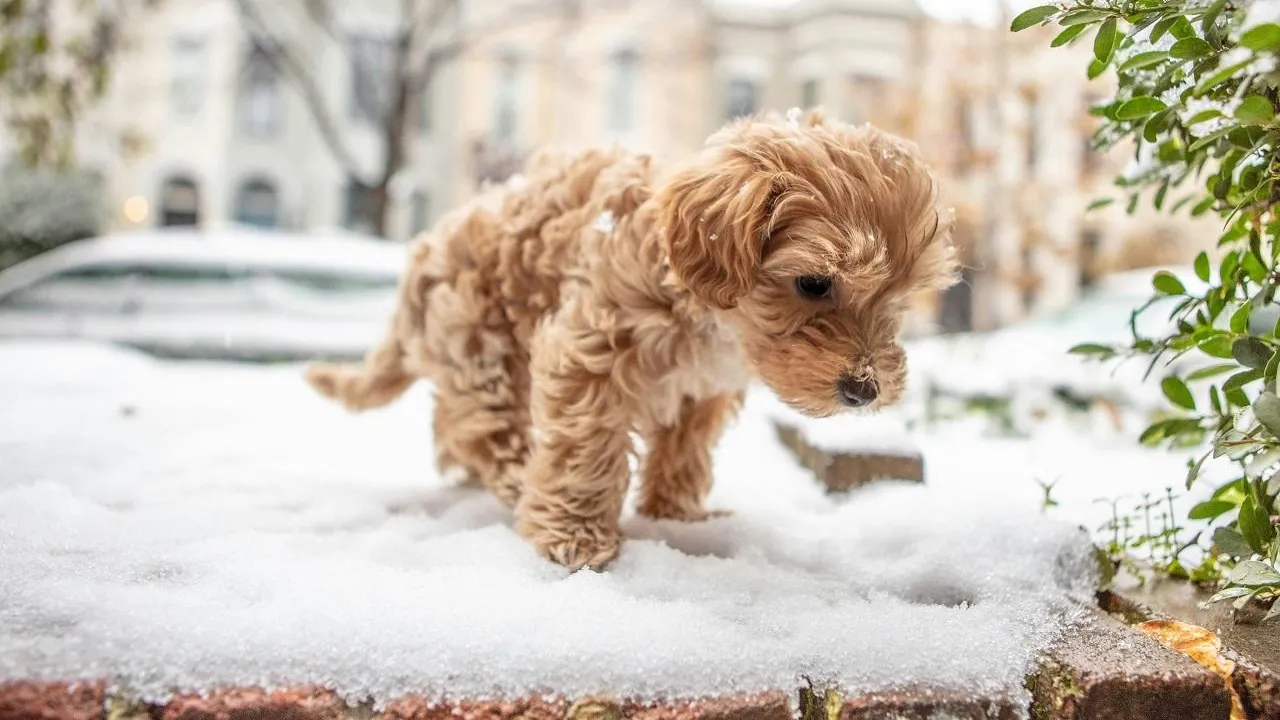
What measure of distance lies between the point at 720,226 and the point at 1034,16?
2.63 feet

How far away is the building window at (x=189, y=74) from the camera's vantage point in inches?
831

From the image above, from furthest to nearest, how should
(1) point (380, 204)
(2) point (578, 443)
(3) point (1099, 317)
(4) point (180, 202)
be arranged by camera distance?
1. (4) point (180, 202)
2. (1) point (380, 204)
3. (3) point (1099, 317)
4. (2) point (578, 443)

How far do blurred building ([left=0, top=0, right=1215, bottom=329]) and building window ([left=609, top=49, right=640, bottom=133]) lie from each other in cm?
4

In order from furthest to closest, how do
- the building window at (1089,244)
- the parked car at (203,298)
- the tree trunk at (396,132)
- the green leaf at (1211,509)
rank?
the building window at (1089,244), the tree trunk at (396,132), the parked car at (203,298), the green leaf at (1211,509)

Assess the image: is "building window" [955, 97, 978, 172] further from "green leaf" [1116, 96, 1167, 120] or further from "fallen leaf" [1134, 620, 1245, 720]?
"fallen leaf" [1134, 620, 1245, 720]

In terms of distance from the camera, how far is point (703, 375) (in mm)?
2414

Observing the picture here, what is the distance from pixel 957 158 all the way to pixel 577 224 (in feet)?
42.1

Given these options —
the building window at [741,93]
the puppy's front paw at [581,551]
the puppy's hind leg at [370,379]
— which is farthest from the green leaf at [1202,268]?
the building window at [741,93]

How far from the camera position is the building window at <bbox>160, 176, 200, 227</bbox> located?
22.8 meters

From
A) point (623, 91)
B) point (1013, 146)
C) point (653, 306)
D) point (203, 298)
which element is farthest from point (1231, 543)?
point (623, 91)

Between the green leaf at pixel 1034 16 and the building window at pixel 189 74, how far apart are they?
23024 millimetres

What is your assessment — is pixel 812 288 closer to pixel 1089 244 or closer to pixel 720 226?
pixel 720 226

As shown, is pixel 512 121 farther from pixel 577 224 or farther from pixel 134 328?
pixel 577 224

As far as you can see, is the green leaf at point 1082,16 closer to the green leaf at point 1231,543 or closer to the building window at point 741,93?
the green leaf at point 1231,543
